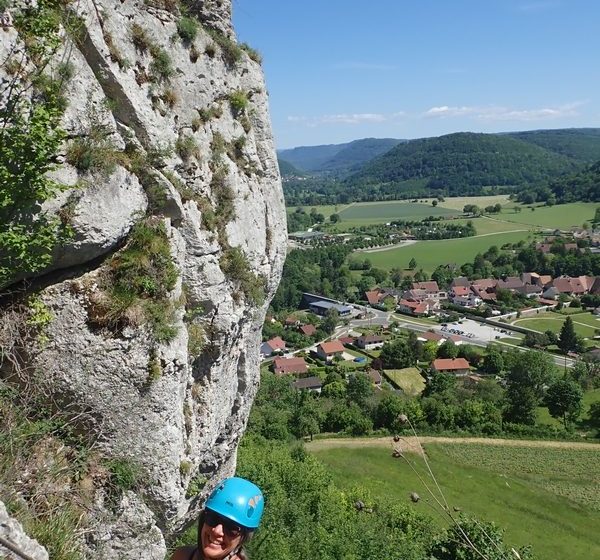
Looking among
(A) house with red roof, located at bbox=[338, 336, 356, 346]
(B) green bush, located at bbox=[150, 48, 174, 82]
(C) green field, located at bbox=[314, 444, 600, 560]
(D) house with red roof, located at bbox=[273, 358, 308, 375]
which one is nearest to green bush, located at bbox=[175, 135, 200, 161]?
(B) green bush, located at bbox=[150, 48, 174, 82]

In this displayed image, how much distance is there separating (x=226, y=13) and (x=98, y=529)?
1264 cm

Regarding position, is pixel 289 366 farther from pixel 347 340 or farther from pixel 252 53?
pixel 252 53

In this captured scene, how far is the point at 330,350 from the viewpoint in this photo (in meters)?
75.8

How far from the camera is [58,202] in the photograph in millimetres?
7461

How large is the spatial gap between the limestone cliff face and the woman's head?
3804 millimetres

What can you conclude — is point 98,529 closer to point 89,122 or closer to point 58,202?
point 58,202

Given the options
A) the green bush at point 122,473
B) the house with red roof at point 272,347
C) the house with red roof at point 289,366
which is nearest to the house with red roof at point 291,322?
the house with red roof at point 272,347

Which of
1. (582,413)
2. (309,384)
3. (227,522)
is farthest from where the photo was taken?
(309,384)

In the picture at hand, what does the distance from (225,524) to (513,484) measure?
41.3m

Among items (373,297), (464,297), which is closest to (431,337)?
(464,297)

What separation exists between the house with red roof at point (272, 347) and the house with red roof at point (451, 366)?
85.2 ft

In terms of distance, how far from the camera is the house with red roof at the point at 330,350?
75250mm

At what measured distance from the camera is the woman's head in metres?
4.83

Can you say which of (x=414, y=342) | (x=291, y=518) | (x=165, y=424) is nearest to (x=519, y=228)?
(x=414, y=342)
